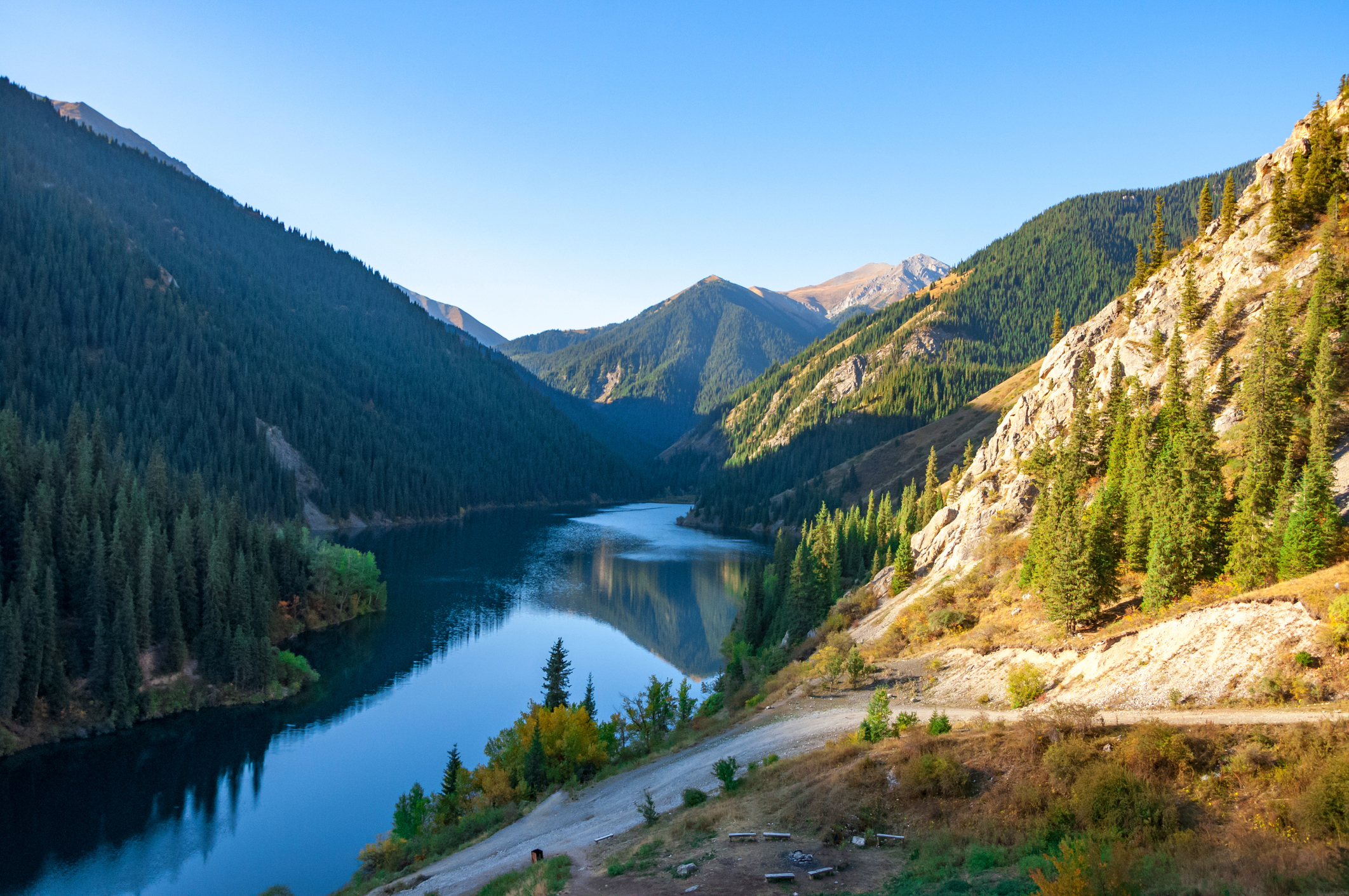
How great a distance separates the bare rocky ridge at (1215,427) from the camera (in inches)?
827

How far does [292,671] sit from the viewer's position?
61.3 meters

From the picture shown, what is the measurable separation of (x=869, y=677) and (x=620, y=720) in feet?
64.1

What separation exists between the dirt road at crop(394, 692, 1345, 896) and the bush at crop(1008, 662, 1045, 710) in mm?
766

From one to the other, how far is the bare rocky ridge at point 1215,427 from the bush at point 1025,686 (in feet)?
1.92

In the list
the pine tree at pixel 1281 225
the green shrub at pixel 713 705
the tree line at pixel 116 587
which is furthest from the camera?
the tree line at pixel 116 587

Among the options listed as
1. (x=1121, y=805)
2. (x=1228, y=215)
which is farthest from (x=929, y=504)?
(x=1121, y=805)

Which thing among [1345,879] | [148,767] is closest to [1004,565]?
[1345,879]

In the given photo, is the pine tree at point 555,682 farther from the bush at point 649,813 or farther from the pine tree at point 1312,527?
the pine tree at point 1312,527

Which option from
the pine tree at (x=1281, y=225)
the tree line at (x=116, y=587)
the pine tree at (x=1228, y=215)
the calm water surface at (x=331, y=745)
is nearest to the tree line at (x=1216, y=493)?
the pine tree at (x=1281, y=225)

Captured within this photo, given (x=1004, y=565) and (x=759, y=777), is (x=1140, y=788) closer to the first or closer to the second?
(x=759, y=777)

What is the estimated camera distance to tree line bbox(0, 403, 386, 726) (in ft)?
159

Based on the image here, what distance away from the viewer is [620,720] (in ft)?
153

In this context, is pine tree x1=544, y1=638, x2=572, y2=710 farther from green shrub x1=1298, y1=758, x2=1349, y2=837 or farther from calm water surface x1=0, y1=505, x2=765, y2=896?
green shrub x1=1298, y1=758, x2=1349, y2=837

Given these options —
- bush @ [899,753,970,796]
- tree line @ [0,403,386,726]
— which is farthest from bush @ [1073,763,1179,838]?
tree line @ [0,403,386,726]
